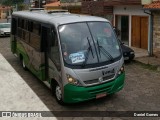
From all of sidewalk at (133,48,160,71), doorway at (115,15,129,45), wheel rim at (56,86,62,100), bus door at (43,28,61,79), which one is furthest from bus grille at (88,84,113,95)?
doorway at (115,15,129,45)

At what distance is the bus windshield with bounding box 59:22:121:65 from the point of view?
7.36m

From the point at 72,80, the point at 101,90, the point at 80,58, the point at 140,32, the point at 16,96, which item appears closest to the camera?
the point at 72,80

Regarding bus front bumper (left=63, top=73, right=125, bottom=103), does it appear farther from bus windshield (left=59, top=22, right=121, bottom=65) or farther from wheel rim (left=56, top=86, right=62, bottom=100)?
bus windshield (left=59, top=22, right=121, bottom=65)

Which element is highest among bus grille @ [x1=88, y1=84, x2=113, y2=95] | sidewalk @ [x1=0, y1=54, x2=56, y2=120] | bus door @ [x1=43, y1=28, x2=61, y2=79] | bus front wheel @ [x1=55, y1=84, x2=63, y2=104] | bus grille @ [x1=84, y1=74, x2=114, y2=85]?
bus door @ [x1=43, y1=28, x2=61, y2=79]

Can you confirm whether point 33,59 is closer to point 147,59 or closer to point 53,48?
point 53,48

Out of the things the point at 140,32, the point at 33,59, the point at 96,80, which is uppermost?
the point at 140,32

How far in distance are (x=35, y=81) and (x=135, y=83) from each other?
4.15 m

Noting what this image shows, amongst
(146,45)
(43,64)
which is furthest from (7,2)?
(43,64)

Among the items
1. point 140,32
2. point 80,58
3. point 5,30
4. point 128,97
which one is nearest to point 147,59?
point 140,32

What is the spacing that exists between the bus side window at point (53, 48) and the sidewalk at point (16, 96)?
1.48 metres

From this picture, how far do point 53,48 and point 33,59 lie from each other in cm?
252

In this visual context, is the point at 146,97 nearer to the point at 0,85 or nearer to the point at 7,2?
the point at 0,85

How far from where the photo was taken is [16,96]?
8859 millimetres

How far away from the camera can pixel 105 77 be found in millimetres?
7586
